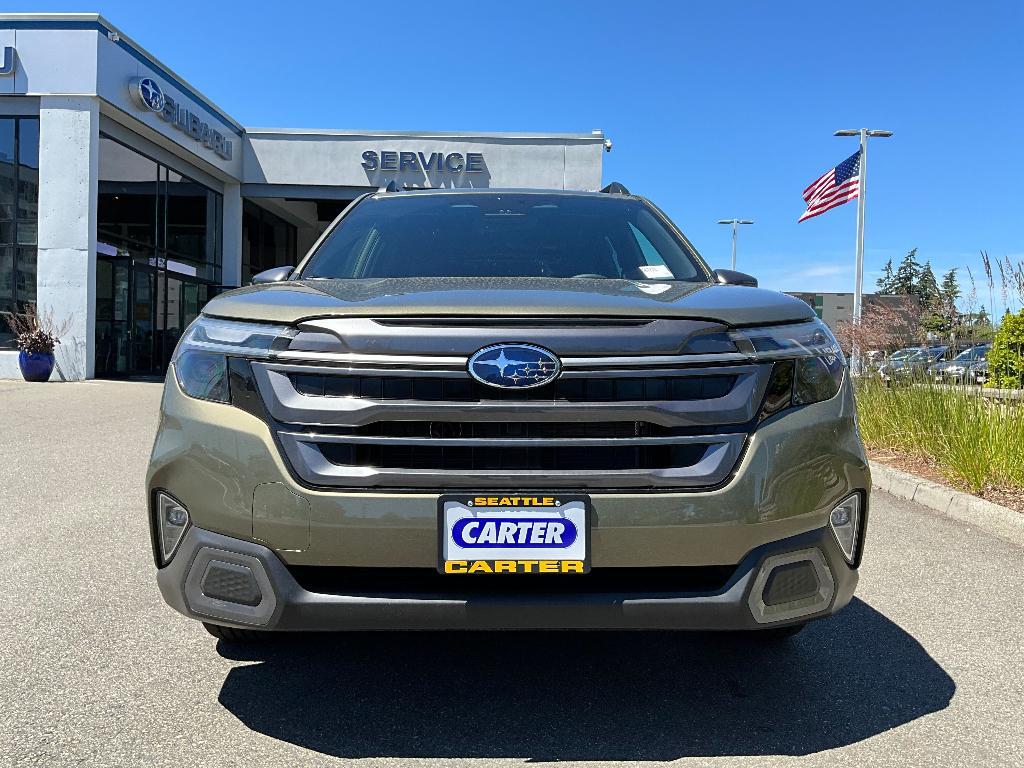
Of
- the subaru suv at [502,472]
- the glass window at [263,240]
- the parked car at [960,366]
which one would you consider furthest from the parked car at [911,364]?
the glass window at [263,240]

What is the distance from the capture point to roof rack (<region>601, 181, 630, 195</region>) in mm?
4062

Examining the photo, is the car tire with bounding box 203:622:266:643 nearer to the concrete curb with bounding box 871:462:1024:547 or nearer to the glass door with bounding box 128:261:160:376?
the concrete curb with bounding box 871:462:1024:547

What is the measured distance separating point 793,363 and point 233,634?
75.3 inches

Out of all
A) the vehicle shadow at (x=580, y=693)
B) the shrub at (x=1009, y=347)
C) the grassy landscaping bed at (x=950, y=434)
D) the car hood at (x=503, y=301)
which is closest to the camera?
the car hood at (x=503, y=301)

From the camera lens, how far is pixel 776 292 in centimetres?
250

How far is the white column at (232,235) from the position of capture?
23594mm

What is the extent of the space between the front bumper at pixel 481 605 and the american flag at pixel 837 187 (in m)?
20.2

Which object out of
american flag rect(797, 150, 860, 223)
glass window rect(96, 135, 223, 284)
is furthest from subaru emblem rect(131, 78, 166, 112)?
american flag rect(797, 150, 860, 223)

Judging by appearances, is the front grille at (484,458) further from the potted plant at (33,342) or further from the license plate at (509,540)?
the potted plant at (33,342)

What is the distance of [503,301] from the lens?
2.13m

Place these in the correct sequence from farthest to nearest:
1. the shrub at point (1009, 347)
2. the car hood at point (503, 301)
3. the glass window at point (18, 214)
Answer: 1. the glass window at point (18, 214)
2. the shrub at point (1009, 347)
3. the car hood at point (503, 301)

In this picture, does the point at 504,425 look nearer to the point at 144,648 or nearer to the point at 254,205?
the point at 144,648

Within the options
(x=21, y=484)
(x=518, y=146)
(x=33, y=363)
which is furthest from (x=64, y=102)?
(x=21, y=484)

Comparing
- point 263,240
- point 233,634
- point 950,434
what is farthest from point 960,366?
point 263,240
